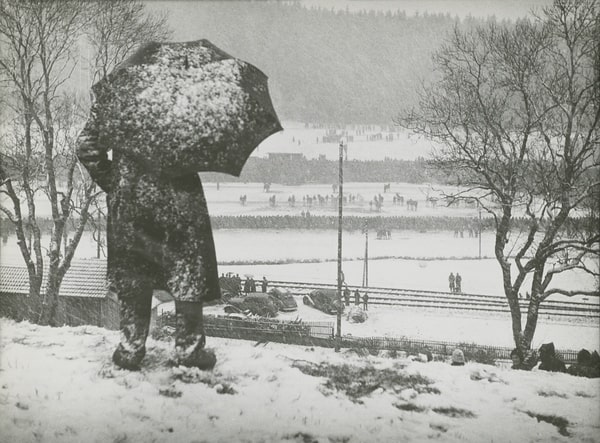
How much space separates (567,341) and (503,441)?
3.00 metres

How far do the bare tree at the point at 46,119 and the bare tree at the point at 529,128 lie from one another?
12.3 ft

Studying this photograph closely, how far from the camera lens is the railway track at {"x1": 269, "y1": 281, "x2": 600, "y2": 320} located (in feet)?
20.2

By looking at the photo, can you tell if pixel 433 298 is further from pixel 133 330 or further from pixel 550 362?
pixel 133 330

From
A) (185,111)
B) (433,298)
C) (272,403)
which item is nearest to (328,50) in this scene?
(185,111)

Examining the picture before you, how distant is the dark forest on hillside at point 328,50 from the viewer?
4.25 metres

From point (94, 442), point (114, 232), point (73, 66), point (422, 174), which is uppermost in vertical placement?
point (73, 66)

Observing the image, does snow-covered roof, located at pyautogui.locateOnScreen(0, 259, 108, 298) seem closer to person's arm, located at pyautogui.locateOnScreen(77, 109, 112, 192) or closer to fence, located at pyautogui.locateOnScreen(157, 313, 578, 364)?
fence, located at pyautogui.locateOnScreen(157, 313, 578, 364)

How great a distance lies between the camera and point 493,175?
711 centimetres

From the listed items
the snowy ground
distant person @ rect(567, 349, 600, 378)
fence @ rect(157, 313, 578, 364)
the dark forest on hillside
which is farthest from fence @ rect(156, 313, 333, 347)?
distant person @ rect(567, 349, 600, 378)

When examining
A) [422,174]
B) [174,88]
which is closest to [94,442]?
[174,88]

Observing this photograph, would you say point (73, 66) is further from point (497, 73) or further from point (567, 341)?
point (567, 341)

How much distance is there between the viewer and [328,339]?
274 inches

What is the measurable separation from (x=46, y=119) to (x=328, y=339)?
4.69 meters

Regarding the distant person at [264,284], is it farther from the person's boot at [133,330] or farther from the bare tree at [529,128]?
the bare tree at [529,128]
